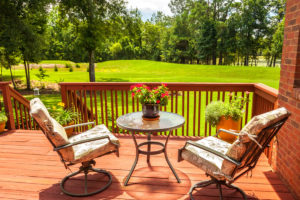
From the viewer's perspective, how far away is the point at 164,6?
43.3m

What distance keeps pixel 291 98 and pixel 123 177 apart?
2.16m

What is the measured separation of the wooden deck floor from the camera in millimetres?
2453

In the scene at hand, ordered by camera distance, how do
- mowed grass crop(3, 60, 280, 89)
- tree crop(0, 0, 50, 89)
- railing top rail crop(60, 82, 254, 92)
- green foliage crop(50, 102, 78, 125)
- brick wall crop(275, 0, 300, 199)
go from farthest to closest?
mowed grass crop(3, 60, 280, 89) < tree crop(0, 0, 50, 89) < green foliage crop(50, 102, 78, 125) < railing top rail crop(60, 82, 254, 92) < brick wall crop(275, 0, 300, 199)

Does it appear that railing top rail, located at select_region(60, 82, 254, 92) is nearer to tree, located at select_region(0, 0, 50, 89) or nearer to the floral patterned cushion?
the floral patterned cushion

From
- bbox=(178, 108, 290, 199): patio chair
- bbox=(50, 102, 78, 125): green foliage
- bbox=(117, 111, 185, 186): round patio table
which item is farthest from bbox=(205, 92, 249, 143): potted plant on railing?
bbox=(50, 102, 78, 125): green foliage

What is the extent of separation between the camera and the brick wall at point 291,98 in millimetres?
2305

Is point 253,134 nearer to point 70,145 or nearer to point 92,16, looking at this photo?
point 70,145

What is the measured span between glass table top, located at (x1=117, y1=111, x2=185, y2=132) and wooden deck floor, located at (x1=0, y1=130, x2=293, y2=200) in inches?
26.5

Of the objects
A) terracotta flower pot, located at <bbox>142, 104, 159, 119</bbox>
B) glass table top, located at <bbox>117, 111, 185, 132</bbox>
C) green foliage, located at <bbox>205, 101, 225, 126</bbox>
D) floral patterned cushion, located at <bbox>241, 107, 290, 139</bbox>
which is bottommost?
green foliage, located at <bbox>205, 101, 225, 126</bbox>

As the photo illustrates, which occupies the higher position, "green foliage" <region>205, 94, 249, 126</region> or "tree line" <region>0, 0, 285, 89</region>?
"tree line" <region>0, 0, 285, 89</region>

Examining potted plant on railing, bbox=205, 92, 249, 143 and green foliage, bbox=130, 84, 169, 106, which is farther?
potted plant on railing, bbox=205, 92, 249, 143

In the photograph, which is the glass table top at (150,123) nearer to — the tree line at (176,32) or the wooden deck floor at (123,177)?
the wooden deck floor at (123,177)

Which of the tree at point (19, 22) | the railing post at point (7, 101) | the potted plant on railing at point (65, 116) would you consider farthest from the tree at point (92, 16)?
the potted plant on railing at point (65, 116)

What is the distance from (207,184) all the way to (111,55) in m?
39.7
